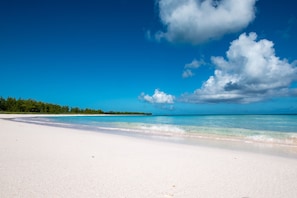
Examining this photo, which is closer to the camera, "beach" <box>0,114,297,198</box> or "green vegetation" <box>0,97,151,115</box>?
"beach" <box>0,114,297,198</box>

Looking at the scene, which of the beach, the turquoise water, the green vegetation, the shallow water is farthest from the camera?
the green vegetation

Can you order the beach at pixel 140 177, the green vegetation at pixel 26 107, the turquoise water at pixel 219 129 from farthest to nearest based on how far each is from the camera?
1. the green vegetation at pixel 26 107
2. the turquoise water at pixel 219 129
3. the beach at pixel 140 177

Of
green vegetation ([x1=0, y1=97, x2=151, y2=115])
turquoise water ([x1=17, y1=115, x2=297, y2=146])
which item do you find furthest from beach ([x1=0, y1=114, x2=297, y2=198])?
green vegetation ([x1=0, y1=97, x2=151, y2=115])

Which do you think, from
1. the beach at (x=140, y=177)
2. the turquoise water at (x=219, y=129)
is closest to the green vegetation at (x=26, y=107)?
the turquoise water at (x=219, y=129)

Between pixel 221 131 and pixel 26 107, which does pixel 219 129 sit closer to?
pixel 221 131

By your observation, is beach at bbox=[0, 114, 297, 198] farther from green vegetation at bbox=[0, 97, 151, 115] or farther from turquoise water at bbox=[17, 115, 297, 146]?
green vegetation at bbox=[0, 97, 151, 115]

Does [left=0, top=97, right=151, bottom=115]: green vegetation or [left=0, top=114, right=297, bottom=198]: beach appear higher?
[left=0, top=97, right=151, bottom=115]: green vegetation

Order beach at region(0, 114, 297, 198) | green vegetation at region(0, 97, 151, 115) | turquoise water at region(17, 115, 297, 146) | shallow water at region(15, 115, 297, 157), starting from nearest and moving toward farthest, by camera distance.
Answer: beach at region(0, 114, 297, 198) → shallow water at region(15, 115, 297, 157) → turquoise water at region(17, 115, 297, 146) → green vegetation at region(0, 97, 151, 115)

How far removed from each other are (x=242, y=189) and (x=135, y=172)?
199cm

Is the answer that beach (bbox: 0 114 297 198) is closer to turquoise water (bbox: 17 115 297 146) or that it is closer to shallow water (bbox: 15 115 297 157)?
shallow water (bbox: 15 115 297 157)

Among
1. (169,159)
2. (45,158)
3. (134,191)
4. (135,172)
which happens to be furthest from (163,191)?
(45,158)

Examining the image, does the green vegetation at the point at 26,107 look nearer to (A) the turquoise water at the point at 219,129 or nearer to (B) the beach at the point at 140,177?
(A) the turquoise water at the point at 219,129

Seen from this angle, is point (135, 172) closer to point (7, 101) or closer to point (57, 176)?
point (57, 176)

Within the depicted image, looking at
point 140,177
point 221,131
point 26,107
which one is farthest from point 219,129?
point 26,107
